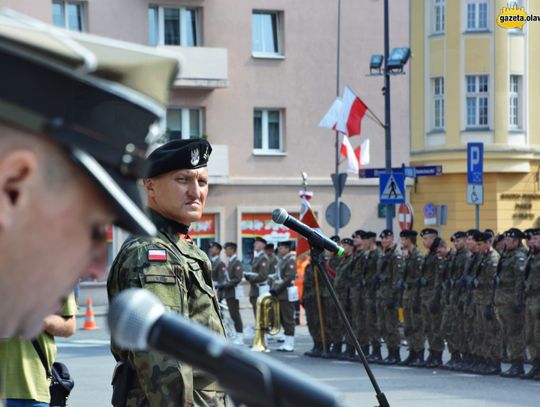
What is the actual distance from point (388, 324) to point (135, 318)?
738 inches

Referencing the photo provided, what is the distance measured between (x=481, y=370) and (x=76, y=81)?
665 inches

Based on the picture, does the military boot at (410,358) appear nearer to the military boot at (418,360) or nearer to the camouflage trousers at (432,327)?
the military boot at (418,360)

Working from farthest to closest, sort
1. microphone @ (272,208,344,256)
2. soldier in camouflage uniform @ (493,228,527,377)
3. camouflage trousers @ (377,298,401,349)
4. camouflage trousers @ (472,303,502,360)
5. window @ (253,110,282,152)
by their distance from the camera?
1. window @ (253,110,282,152)
2. camouflage trousers @ (377,298,401,349)
3. camouflage trousers @ (472,303,502,360)
4. soldier in camouflage uniform @ (493,228,527,377)
5. microphone @ (272,208,344,256)

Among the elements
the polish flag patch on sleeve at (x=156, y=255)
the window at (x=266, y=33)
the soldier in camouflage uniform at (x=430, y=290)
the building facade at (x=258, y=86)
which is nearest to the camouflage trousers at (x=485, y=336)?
the soldier in camouflage uniform at (x=430, y=290)

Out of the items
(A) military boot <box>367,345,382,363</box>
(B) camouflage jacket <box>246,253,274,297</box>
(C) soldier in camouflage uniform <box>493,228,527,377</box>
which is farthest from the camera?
(B) camouflage jacket <box>246,253,274,297</box>

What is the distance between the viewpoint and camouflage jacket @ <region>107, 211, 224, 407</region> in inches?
165

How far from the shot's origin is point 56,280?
1419 mm

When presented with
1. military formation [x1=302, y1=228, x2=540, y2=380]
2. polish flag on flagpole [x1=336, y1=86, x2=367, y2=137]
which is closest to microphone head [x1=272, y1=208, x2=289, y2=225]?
military formation [x1=302, y1=228, x2=540, y2=380]

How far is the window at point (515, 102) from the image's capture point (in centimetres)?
3984

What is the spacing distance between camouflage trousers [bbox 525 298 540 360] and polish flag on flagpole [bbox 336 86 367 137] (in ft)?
41.4

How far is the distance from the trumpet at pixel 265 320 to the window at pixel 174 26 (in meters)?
13.4

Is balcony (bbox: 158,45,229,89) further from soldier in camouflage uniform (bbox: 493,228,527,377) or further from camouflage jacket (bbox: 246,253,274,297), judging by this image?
soldier in camouflage uniform (bbox: 493,228,527,377)

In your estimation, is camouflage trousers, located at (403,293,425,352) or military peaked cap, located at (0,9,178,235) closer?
military peaked cap, located at (0,9,178,235)

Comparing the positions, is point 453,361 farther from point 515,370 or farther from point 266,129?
point 266,129
